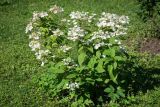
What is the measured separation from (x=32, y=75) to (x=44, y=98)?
1.28m

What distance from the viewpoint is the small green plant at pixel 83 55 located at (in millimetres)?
7004

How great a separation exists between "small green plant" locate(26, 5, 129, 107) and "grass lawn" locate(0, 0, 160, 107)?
609 mm

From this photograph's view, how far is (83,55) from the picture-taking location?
7.04m

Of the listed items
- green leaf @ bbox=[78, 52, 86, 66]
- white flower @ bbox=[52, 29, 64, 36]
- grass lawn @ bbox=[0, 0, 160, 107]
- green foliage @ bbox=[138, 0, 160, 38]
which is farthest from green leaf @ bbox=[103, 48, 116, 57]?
green foliage @ bbox=[138, 0, 160, 38]

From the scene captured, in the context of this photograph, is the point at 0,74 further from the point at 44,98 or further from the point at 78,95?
the point at 78,95

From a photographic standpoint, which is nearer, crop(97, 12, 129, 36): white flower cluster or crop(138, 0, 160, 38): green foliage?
crop(97, 12, 129, 36): white flower cluster

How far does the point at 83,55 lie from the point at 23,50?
400cm

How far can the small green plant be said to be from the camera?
7004 mm

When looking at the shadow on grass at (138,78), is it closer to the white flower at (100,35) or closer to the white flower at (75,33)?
the white flower at (100,35)

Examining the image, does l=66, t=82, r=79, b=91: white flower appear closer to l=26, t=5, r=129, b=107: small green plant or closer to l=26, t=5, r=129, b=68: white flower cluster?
l=26, t=5, r=129, b=107: small green plant

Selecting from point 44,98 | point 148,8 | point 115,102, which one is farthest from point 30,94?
point 148,8

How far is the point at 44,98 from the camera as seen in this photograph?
7.87 meters

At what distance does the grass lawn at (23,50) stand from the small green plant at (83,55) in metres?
0.61

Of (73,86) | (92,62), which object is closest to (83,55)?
(92,62)
